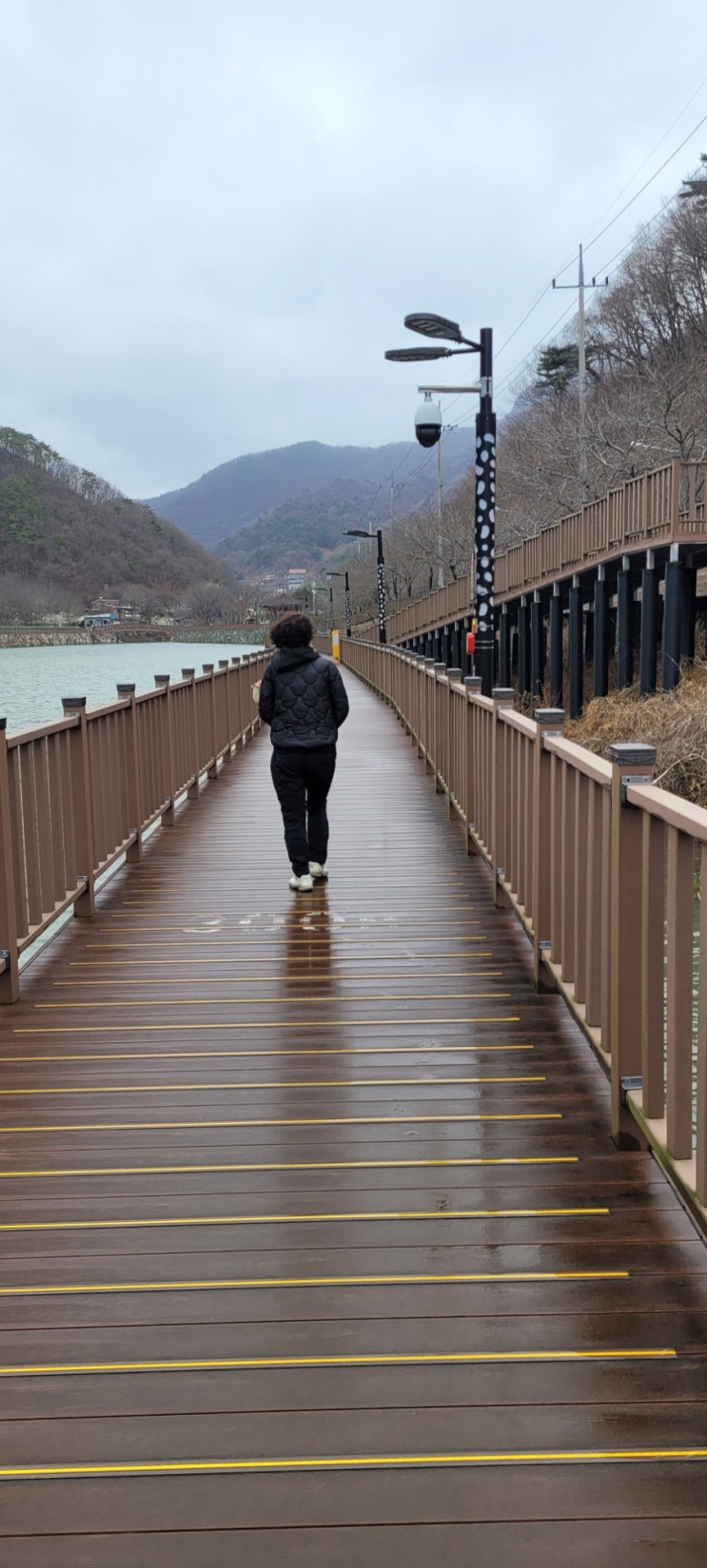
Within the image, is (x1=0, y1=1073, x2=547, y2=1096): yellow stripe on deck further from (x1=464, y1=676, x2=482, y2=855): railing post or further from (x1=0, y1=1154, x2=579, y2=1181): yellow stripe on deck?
(x1=464, y1=676, x2=482, y2=855): railing post

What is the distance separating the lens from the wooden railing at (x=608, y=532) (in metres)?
23.6

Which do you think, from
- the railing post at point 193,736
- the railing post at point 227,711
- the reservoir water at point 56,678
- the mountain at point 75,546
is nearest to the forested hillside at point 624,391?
the reservoir water at point 56,678

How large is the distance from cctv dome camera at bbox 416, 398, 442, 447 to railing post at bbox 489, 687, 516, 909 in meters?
9.98

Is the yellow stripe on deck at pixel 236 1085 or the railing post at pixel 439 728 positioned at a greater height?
the railing post at pixel 439 728

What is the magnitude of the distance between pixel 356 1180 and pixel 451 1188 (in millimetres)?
262

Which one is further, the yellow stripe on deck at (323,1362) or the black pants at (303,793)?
the black pants at (303,793)

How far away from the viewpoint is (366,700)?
28.2 meters

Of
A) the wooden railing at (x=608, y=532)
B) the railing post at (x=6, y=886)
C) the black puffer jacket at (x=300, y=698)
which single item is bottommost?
the railing post at (x=6, y=886)

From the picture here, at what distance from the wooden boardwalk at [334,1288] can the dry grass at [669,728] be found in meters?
7.84

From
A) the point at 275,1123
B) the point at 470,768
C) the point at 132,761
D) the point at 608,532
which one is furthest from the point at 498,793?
the point at 608,532

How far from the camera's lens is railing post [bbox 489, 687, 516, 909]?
6.53 metres

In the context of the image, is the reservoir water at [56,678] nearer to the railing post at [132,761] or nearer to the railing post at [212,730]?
the railing post at [132,761]

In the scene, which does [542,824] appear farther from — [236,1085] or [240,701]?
[240,701]

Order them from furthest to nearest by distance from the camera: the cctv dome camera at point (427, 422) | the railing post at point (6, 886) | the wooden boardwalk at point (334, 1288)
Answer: the cctv dome camera at point (427, 422), the railing post at point (6, 886), the wooden boardwalk at point (334, 1288)
